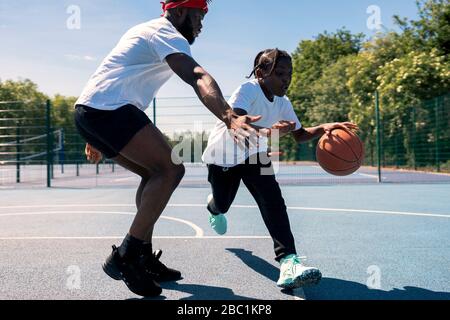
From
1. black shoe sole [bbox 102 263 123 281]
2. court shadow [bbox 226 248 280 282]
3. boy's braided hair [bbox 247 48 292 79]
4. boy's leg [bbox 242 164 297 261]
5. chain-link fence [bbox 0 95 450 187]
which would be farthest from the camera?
chain-link fence [bbox 0 95 450 187]

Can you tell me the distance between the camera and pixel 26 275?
3381 millimetres

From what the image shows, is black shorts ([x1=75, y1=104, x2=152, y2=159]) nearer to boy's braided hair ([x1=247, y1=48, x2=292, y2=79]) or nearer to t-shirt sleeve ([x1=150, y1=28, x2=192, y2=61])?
t-shirt sleeve ([x1=150, y1=28, x2=192, y2=61])

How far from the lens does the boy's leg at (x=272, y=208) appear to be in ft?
10.5

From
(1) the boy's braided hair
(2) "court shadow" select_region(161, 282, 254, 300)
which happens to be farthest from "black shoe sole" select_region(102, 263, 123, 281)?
(1) the boy's braided hair

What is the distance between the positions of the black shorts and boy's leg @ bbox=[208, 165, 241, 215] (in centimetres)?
115

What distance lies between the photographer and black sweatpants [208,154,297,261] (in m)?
3.22

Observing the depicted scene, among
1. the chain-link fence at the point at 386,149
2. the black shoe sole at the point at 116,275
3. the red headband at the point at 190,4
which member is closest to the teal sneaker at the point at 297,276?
the black shoe sole at the point at 116,275

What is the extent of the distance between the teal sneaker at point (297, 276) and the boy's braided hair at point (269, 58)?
1.58 m

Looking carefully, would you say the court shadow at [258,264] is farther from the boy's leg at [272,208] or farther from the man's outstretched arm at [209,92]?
the man's outstretched arm at [209,92]

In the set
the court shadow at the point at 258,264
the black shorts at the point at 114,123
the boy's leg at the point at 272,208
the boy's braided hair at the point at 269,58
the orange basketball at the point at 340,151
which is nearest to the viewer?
the black shorts at the point at 114,123

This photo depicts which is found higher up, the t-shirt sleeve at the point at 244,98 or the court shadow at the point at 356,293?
the t-shirt sleeve at the point at 244,98

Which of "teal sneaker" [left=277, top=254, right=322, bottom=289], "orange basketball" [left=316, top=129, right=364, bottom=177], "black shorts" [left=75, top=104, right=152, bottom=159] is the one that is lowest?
"teal sneaker" [left=277, top=254, right=322, bottom=289]
